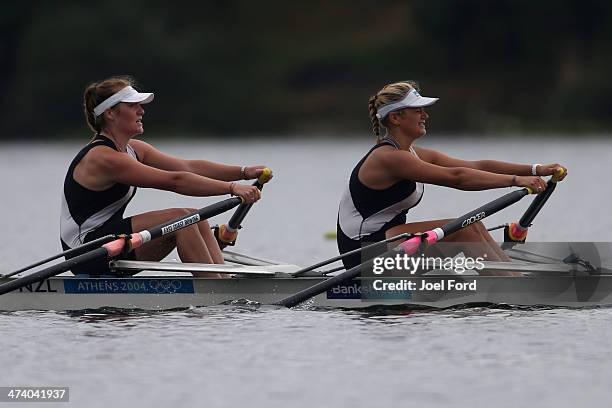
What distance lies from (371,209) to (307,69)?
2601 inches

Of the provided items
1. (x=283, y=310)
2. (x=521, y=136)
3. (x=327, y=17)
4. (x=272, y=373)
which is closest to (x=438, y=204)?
(x=283, y=310)

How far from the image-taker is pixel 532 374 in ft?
33.0

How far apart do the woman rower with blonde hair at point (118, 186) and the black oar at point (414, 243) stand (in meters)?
0.95

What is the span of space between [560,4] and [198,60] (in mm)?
18997

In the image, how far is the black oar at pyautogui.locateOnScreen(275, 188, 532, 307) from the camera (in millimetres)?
12297

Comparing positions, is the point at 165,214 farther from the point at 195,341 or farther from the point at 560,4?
the point at 560,4

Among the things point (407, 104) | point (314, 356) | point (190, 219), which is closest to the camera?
point (314, 356)

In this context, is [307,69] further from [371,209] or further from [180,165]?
[371,209]

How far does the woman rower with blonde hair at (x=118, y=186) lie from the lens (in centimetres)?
1255

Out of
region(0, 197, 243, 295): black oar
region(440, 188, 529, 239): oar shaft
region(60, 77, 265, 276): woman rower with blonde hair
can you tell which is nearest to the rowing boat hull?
region(60, 77, 265, 276): woman rower with blonde hair

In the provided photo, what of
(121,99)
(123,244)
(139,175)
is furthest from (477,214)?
(121,99)

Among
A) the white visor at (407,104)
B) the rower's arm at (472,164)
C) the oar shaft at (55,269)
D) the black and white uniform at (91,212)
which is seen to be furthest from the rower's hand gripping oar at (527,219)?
the oar shaft at (55,269)

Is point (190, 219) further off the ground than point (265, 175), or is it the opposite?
point (265, 175)

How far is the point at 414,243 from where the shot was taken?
12336 millimetres
